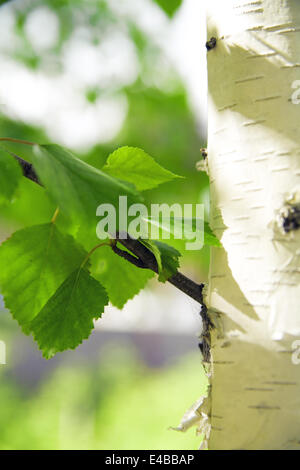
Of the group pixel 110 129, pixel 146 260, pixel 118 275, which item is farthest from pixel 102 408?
pixel 146 260

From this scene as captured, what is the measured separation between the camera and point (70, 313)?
463mm

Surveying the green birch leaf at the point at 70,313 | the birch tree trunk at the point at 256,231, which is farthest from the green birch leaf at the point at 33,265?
the birch tree trunk at the point at 256,231

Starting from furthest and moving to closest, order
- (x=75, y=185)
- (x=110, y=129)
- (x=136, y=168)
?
(x=110, y=129) → (x=136, y=168) → (x=75, y=185)

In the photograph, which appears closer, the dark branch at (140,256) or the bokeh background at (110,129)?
the dark branch at (140,256)

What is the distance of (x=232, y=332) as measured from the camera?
44 centimetres

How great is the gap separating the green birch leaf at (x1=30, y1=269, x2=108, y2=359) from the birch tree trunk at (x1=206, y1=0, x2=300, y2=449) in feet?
0.36

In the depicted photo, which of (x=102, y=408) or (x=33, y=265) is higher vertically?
(x=33, y=265)

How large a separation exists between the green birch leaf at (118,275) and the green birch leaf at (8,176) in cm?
16

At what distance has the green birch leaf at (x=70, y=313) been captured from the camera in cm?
46

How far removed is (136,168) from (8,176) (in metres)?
0.14

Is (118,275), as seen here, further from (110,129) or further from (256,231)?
(110,129)

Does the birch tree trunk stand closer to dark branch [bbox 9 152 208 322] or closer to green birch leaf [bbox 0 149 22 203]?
dark branch [bbox 9 152 208 322]

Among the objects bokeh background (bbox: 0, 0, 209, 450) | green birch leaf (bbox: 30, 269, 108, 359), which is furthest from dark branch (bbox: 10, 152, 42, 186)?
bokeh background (bbox: 0, 0, 209, 450)

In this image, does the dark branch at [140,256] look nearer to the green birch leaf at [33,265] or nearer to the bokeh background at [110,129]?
the green birch leaf at [33,265]
